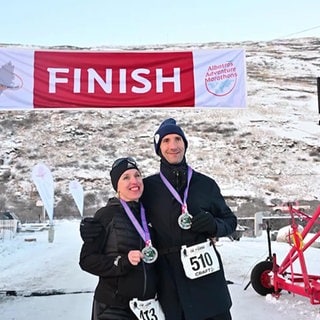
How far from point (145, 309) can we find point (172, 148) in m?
0.84

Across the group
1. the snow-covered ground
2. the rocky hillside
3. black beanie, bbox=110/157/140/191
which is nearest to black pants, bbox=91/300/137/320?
black beanie, bbox=110/157/140/191

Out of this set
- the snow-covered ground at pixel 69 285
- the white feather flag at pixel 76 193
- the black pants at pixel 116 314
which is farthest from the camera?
the white feather flag at pixel 76 193

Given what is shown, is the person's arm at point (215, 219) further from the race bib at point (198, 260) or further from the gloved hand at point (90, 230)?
the gloved hand at point (90, 230)

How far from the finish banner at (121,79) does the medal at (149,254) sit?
3505mm

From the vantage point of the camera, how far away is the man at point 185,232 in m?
2.51

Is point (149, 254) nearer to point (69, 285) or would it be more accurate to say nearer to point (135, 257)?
point (135, 257)

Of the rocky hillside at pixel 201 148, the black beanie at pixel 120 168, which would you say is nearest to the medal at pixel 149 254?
the black beanie at pixel 120 168

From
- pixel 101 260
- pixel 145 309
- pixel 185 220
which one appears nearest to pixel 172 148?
pixel 185 220

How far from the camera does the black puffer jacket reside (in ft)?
7.92

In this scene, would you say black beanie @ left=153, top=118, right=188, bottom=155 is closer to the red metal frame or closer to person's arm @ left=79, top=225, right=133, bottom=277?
person's arm @ left=79, top=225, right=133, bottom=277

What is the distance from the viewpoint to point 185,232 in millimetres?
2562

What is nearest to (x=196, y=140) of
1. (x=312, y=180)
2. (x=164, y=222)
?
(x=312, y=180)

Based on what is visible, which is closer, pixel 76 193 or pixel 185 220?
pixel 185 220

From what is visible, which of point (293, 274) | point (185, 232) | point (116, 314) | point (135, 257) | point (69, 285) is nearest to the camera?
point (135, 257)
